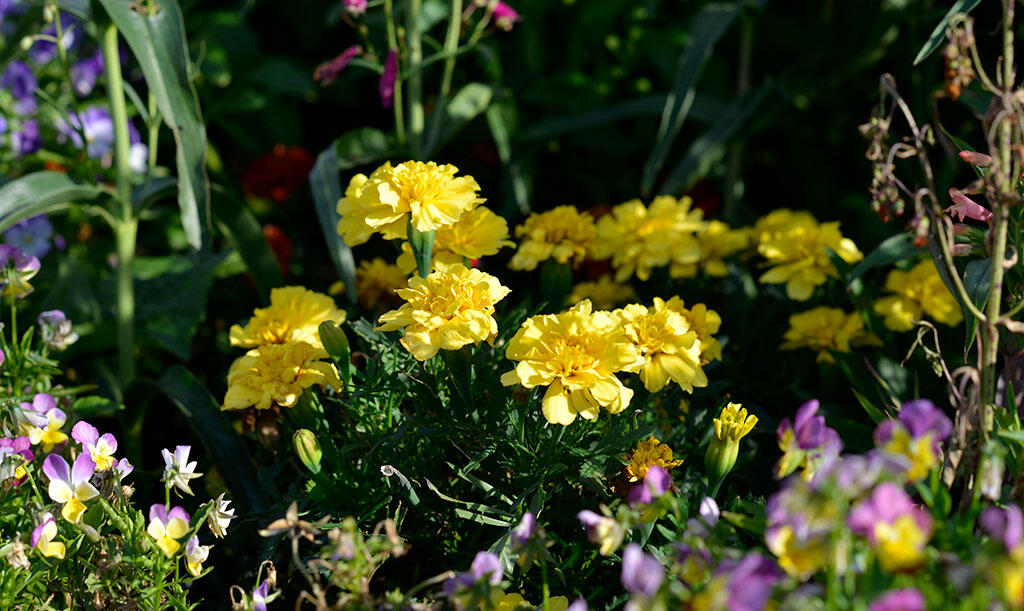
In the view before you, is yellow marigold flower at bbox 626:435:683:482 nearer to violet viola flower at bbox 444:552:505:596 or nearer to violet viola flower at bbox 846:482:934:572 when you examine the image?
violet viola flower at bbox 444:552:505:596

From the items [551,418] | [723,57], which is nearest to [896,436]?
[551,418]

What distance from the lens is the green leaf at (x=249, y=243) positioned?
1.53m

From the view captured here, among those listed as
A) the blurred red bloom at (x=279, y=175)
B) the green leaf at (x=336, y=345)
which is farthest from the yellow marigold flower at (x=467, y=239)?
the blurred red bloom at (x=279, y=175)

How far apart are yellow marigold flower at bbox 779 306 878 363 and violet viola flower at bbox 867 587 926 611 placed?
2.46 ft

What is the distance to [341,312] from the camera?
1.17 meters

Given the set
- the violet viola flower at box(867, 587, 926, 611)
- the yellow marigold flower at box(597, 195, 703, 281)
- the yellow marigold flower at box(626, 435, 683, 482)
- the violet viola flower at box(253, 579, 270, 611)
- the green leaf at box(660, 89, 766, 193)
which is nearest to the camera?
the violet viola flower at box(867, 587, 926, 611)

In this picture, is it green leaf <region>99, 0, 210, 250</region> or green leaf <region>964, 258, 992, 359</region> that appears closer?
green leaf <region>964, 258, 992, 359</region>

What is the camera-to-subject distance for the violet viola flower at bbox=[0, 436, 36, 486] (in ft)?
3.12

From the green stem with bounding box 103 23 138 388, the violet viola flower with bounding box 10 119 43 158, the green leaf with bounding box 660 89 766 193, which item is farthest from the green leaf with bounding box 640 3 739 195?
the violet viola flower with bounding box 10 119 43 158

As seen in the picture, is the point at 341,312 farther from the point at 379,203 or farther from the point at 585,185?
the point at 585,185

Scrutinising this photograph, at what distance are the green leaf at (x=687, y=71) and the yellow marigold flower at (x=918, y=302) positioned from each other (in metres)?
0.44

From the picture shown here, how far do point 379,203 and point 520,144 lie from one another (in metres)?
0.95

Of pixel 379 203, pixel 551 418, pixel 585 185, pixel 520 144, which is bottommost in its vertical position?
pixel 585 185

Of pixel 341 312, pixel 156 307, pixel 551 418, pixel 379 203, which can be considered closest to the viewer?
pixel 551 418
